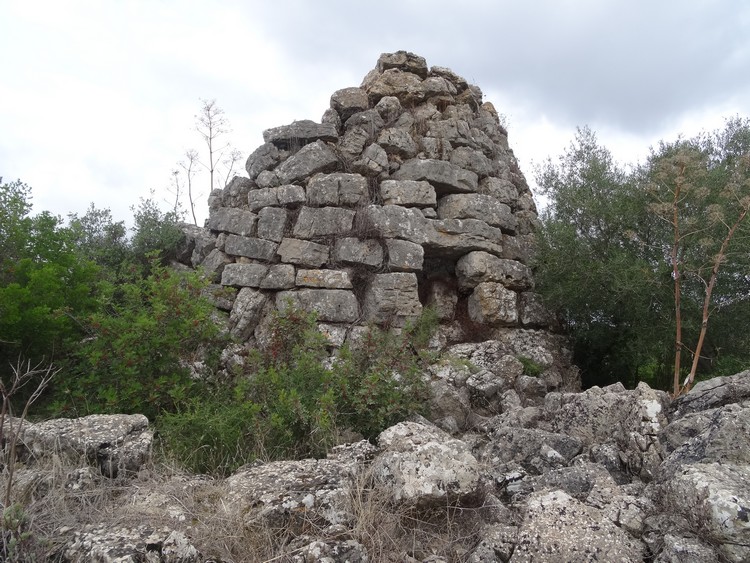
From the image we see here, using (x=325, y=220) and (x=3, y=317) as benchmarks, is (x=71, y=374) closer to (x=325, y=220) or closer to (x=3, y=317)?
(x=3, y=317)

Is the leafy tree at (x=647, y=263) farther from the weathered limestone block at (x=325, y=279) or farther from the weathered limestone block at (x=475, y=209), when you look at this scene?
the weathered limestone block at (x=325, y=279)

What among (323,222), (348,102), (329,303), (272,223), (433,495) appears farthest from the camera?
(348,102)

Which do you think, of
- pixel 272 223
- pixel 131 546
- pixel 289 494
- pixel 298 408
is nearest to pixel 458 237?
pixel 272 223

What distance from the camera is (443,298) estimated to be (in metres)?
9.48

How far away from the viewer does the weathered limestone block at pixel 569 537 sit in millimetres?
3162

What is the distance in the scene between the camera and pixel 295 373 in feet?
18.9

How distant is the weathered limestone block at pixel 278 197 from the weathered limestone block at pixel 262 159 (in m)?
0.50

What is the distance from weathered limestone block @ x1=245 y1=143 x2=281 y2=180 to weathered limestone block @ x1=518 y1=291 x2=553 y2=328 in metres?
4.80

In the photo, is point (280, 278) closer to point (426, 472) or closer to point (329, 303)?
point (329, 303)

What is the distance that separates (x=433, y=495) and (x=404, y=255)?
5.44m

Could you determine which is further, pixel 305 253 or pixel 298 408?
pixel 305 253

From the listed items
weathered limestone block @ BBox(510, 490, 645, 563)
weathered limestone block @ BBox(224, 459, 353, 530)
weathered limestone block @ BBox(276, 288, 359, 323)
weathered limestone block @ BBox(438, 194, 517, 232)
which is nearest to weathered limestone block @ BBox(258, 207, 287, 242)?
weathered limestone block @ BBox(276, 288, 359, 323)

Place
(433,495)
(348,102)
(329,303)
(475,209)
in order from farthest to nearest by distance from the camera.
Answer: (348,102), (475,209), (329,303), (433,495)

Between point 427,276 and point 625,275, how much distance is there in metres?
3.04
